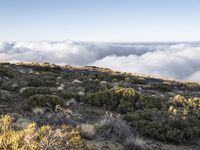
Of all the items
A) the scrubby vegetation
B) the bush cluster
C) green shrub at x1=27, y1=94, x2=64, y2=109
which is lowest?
the bush cluster

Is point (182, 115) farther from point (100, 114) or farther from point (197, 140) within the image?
point (100, 114)

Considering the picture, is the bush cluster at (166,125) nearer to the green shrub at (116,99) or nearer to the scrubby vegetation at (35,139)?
the green shrub at (116,99)

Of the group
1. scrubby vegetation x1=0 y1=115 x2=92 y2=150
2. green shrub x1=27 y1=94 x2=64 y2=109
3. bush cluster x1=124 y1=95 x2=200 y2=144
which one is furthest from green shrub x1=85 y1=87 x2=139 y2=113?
scrubby vegetation x1=0 y1=115 x2=92 y2=150

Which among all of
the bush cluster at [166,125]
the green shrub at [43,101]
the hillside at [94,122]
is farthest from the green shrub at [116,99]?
the green shrub at [43,101]

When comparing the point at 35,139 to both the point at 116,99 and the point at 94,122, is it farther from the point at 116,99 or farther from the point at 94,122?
the point at 116,99

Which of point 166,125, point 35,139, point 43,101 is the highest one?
point 35,139

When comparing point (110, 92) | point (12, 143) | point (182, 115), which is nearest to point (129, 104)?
point (110, 92)

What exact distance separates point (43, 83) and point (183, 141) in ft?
36.9

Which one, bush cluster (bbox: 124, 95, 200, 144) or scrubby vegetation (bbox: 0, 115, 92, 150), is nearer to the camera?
scrubby vegetation (bbox: 0, 115, 92, 150)

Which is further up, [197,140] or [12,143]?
[12,143]

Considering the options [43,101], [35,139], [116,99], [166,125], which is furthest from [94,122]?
[35,139]

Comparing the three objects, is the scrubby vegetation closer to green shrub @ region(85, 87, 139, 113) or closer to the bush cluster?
the bush cluster

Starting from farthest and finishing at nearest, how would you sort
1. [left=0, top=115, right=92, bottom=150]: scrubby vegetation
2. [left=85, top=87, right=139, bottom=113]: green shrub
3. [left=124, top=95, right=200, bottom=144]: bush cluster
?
[left=85, top=87, right=139, bottom=113]: green shrub, [left=124, top=95, right=200, bottom=144]: bush cluster, [left=0, top=115, right=92, bottom=150]: scrubby vegetation

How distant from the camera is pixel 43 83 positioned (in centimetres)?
2103
